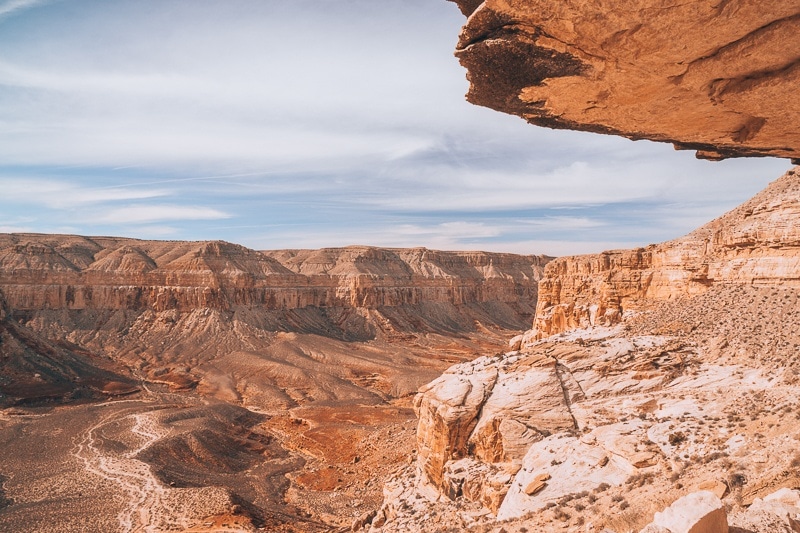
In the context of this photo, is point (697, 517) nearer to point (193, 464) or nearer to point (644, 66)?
point (644, 66)

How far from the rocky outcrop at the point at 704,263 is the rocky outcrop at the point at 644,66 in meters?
11.9

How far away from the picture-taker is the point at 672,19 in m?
5.23

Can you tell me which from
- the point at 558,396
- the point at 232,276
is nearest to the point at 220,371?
the point at 232,276

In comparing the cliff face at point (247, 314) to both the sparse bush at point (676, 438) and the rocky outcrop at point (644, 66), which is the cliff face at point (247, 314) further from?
the rocky outcrop at point (644, 66)

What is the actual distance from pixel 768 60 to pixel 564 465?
428 inches

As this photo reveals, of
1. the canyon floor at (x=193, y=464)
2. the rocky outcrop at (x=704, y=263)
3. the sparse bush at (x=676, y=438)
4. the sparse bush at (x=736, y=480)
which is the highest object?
the rocky outcrop at (x=704, y=263)

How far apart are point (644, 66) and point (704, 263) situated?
19613 mm

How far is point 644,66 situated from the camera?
20.4 ft

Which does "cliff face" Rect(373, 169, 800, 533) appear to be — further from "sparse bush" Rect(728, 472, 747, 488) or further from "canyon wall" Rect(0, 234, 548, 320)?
"canyon wall" Rect(0, 234, 548, 320)

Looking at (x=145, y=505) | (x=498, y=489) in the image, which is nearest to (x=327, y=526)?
(x=145, y=505)

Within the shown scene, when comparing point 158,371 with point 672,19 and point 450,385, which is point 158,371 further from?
point 672,19

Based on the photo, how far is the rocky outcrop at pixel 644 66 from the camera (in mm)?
5258

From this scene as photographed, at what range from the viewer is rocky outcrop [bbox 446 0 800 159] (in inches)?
207

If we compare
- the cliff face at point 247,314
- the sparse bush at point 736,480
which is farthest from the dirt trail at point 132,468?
the sparse bush at point 736,480
